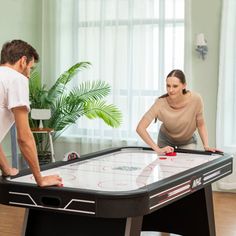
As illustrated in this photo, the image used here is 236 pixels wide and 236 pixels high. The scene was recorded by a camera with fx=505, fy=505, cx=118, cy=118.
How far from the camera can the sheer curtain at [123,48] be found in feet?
20.1

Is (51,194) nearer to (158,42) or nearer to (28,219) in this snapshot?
(28,219)

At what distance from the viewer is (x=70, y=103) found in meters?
6.35

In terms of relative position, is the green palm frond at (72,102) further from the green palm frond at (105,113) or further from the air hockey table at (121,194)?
the air hockey table at (121,194)

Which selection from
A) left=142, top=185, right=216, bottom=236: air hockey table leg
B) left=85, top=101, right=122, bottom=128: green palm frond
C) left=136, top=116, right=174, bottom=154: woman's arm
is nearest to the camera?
left=142, top=185, right=216, bottom=236: air hockey table leg

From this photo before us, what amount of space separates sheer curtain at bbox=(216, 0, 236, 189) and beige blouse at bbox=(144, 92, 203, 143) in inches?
68.1

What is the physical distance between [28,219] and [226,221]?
2.38m

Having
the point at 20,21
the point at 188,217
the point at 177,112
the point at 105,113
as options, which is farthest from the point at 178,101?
the point at 20,21

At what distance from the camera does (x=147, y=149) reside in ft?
13.7

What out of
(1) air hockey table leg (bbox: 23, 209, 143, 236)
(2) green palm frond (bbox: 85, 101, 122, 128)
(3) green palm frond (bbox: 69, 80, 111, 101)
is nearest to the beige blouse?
(1) air hockey table leg (bbox: 23, 209, 143, 236)

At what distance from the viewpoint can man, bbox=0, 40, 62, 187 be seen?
8.21 feet

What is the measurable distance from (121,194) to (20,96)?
2.30 feet

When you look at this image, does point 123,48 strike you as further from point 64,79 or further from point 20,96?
point 20,96

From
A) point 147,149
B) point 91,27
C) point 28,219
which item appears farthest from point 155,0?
point 28,219

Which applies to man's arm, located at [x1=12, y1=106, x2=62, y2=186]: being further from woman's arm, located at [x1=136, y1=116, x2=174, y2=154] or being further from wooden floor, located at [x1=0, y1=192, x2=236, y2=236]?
wooden floor, located at [x1=0, y1=192, x2=236, y2=236]
